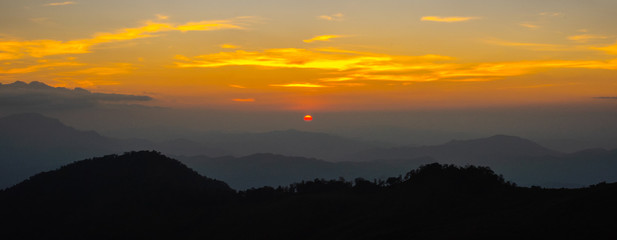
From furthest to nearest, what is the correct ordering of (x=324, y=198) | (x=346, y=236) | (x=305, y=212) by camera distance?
(x=324, y=198) < (x=305, y=212) < (x=346, y=236)

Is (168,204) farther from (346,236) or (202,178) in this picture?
(346,236)

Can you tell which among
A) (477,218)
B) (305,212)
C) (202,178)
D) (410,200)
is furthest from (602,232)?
(202,178)

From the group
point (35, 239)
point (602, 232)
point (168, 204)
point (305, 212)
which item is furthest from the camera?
point (168, 204)

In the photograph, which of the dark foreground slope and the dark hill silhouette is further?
the dark hill silhouette

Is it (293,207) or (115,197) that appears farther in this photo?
(115,197)

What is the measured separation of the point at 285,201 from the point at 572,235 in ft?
186

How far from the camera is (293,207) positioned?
277ft

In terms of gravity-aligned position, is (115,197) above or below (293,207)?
below

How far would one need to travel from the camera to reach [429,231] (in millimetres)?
54375

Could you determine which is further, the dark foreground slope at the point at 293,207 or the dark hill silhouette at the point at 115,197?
the dark hill silhouette at the point at 115,197

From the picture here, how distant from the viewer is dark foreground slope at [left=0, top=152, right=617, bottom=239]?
50.9 metres

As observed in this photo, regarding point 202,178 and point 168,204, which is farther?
point 202,178

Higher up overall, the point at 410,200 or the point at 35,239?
the point at 410,200

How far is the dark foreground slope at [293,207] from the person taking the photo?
50.9 meters
